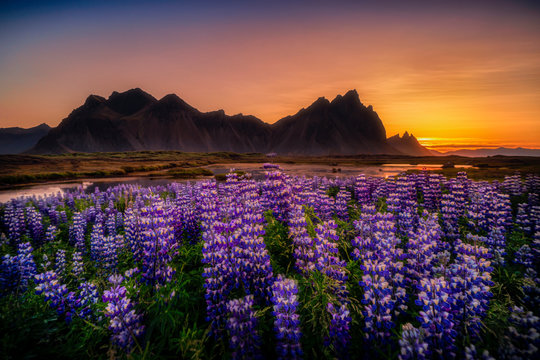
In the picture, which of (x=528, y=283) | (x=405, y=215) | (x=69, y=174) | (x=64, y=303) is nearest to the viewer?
(x=528, y=283)

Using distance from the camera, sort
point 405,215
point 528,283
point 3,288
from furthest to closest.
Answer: point 405,215
point 3,288
point 528,283

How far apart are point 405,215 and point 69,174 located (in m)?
48.4

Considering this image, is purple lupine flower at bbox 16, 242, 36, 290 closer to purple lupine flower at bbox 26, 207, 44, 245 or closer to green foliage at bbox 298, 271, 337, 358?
purple lupine flower at bbox 26, 207, 44, 245

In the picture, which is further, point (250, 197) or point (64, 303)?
point (250, 197)

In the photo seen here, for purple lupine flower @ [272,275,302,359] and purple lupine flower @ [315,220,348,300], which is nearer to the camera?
purple lupine flower @ [272,275,302,359]

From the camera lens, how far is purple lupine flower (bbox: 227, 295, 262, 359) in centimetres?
281

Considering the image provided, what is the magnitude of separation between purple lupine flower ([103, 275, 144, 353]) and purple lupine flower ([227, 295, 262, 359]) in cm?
135

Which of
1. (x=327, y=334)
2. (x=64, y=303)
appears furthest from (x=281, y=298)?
(x=64, y=303)

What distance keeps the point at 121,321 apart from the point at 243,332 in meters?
1.72

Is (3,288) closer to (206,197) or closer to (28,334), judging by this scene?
(28,334)

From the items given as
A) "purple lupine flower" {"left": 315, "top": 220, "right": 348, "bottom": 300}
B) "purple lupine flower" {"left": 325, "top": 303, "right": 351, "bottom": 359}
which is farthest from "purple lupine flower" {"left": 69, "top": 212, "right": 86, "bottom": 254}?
"purple lupine flower" {"left": 325, "top": 303, "right": 351, "bottom": 359}

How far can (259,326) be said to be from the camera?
11.1ft

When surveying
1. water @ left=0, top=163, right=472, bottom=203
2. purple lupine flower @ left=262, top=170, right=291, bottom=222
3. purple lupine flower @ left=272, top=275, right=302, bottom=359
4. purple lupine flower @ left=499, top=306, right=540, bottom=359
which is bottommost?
water @ left=0, top=163, right=472, bottom=203

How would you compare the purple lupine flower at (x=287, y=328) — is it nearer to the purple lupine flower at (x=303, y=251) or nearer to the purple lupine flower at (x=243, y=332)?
the purple lupine flower at (x=243, y=332)
